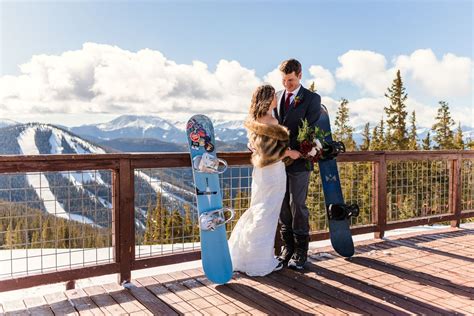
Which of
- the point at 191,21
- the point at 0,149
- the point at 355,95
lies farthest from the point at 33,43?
the point at 355,95

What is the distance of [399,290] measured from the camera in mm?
3434

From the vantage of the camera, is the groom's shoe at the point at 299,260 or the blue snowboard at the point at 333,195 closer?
the groom's shoe at the point at 299,260

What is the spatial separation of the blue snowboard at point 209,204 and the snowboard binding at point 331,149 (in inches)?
42.4

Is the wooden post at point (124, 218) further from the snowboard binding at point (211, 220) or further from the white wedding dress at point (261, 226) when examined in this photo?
the white wedding dress at point (261, 226)

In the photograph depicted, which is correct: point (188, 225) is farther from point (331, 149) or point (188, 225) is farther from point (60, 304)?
point (331, 149)

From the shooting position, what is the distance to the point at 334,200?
14.2ft

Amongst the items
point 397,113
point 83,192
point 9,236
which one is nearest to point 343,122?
point 397,113

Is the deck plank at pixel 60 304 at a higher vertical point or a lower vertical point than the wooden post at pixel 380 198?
lower

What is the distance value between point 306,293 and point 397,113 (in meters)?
43.3

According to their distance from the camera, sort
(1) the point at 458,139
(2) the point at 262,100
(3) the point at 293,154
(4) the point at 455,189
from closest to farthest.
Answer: (2) the point at 262,100
(3) the point at 293,154
(4) the point at 455,189
(1) the point at 458,139

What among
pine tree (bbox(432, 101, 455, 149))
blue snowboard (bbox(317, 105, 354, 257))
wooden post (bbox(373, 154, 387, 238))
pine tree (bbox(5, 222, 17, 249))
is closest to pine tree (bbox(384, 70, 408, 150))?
pine tree (bbox(432, 101, 455, 149))

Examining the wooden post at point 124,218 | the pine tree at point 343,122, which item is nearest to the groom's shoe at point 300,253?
the wooden post at point 124,218

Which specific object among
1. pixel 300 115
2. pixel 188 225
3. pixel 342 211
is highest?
pixel 300 115

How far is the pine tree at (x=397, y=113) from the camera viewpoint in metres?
40.0
